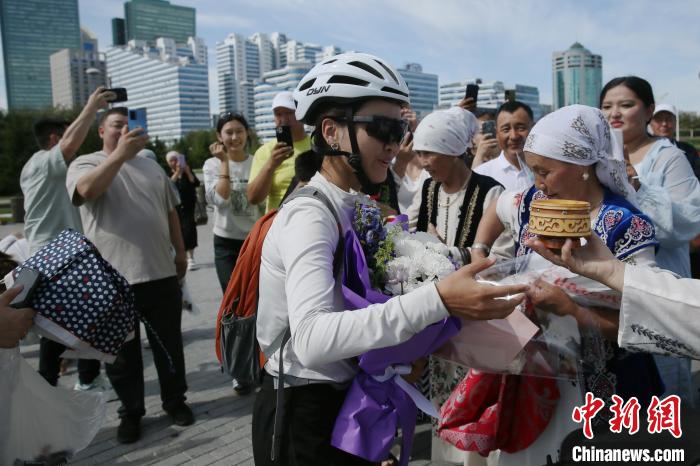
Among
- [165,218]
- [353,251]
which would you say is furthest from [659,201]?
[165,218]

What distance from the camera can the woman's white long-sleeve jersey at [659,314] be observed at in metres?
1.75

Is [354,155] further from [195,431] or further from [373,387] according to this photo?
[195,431]

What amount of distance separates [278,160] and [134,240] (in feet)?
4.42

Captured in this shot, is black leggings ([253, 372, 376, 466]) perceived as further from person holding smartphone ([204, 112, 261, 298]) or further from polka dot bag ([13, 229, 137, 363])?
person holding smartphone ([204, 112, 261, 298])

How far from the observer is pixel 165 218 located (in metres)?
4.39

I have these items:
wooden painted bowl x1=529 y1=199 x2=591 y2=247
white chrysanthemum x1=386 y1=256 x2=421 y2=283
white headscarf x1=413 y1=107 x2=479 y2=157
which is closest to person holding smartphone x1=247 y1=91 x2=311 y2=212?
white headscarf x1=413 y1=107 x2=479 y2=157

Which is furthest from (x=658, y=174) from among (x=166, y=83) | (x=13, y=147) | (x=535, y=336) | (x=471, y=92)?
(x=166, y=83)

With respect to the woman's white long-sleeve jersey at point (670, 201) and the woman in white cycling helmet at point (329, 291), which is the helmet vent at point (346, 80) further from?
the woman's white long-sleeve jersey at point (670, 201)

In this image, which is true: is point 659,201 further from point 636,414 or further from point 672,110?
point 672,110

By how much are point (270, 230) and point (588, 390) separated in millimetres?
1492

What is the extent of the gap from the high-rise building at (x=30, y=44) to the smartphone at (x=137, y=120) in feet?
645

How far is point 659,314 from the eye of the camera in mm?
1783

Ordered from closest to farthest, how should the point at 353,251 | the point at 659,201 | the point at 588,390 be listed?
the point at 353,251
the point at 588,390
the point at 659,201

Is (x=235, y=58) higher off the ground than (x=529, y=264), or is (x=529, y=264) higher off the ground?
(x=235, y=58)
